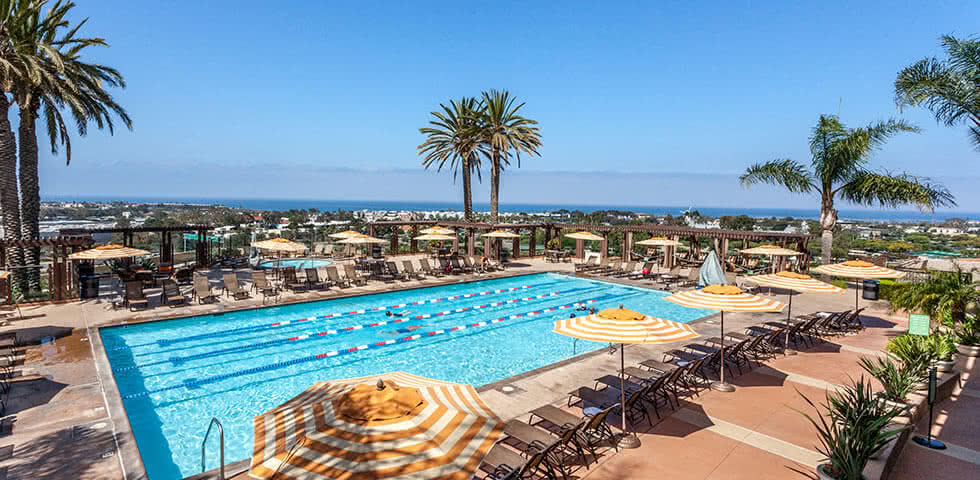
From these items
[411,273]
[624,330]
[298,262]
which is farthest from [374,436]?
[298,262]

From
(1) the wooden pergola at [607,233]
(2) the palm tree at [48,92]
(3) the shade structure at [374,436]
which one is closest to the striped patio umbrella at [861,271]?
(1) the wooden pergola at [607,233]

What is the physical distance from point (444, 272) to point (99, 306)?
38.3 ft

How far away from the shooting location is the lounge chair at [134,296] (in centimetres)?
1338

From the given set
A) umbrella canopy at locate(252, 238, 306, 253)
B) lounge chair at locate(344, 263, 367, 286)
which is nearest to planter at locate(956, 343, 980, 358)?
lounge chair at locate(344, 263, 367, 286)

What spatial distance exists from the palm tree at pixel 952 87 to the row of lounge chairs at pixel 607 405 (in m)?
5.03

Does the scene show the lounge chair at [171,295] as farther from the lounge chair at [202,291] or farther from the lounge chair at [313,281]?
the lounge chair at [313,281]

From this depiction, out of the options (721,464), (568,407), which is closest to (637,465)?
(721,464)

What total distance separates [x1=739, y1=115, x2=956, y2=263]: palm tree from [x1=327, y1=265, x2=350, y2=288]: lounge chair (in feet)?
56.3

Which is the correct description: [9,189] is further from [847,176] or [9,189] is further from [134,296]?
[847,176]

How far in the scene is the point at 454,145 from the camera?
29.0m

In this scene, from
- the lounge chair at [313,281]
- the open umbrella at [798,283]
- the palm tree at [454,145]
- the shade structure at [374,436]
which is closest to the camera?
the shade structure at [374,436]

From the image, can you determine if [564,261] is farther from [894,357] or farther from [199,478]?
[199,478]

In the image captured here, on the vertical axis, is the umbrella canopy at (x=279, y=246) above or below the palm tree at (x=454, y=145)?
below

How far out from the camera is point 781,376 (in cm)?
886
